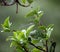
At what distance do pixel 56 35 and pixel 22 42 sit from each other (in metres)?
1.08

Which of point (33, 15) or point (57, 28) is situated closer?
point (33, 15)

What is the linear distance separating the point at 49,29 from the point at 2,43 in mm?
1144

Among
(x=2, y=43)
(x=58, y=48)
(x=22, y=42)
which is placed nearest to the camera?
(x=22, y=42)

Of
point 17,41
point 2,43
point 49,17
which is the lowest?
point 2,43

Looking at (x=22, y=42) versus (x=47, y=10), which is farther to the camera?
(x=47, y=10)

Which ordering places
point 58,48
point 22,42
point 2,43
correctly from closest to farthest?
1. point 22,42
2. point 58,48
3. point 2,43

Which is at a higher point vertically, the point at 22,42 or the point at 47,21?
the point at 22,42

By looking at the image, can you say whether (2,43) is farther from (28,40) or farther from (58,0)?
(28,40)

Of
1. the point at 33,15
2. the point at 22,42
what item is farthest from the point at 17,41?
the point at 33,15

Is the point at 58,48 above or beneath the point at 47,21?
beneath

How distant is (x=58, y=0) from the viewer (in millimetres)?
1644

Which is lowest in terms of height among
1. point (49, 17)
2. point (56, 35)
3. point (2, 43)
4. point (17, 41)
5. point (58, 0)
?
point (2, 43)

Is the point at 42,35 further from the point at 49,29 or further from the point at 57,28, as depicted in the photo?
the point at 57,28

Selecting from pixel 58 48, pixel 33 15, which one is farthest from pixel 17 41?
pixel 58 48
